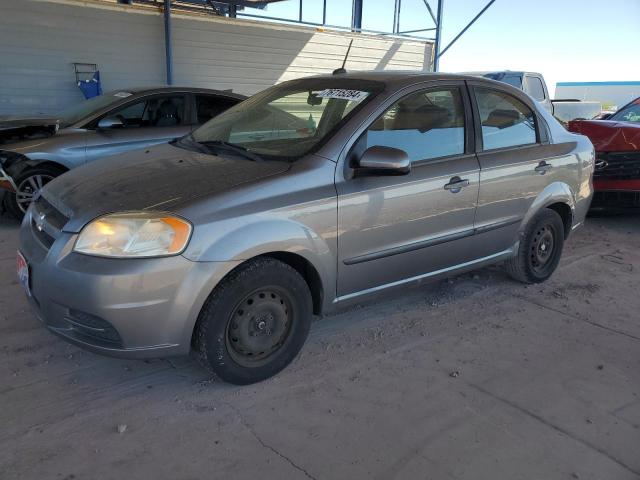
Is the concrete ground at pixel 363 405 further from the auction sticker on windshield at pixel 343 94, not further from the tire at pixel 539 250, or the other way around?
the auction sticker on windshield at pixel 343 94

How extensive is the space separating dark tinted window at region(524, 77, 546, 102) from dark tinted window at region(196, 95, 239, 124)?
8.81 meters

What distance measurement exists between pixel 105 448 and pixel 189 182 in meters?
1.34

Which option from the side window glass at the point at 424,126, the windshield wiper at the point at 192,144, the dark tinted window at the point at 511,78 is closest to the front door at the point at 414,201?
the side window glass at the point at 424,126

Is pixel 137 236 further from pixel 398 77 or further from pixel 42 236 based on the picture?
pixel 398 77

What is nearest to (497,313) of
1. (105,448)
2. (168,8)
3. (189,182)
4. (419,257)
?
(419,257)

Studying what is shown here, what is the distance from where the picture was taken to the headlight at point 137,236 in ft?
8.51

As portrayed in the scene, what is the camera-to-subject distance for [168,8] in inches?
405

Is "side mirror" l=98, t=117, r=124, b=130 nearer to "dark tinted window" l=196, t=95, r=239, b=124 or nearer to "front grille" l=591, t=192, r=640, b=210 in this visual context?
"dark tinted window" l=196, t=95, r=239, b=124

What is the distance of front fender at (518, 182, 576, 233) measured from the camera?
431cm

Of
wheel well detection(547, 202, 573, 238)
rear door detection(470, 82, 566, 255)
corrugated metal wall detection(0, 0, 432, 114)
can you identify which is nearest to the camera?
rear door detection(470, 82, 566, 255)

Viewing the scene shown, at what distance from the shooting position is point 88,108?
21.5 ft

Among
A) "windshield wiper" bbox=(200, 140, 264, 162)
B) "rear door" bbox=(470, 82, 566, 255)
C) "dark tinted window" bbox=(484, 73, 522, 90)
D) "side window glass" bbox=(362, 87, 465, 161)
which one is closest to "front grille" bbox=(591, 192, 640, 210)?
"rear door" bbox=(470, 82, 566, 255)

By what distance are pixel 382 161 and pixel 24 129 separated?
15.6 ft

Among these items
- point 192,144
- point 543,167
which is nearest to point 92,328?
point 192,144
